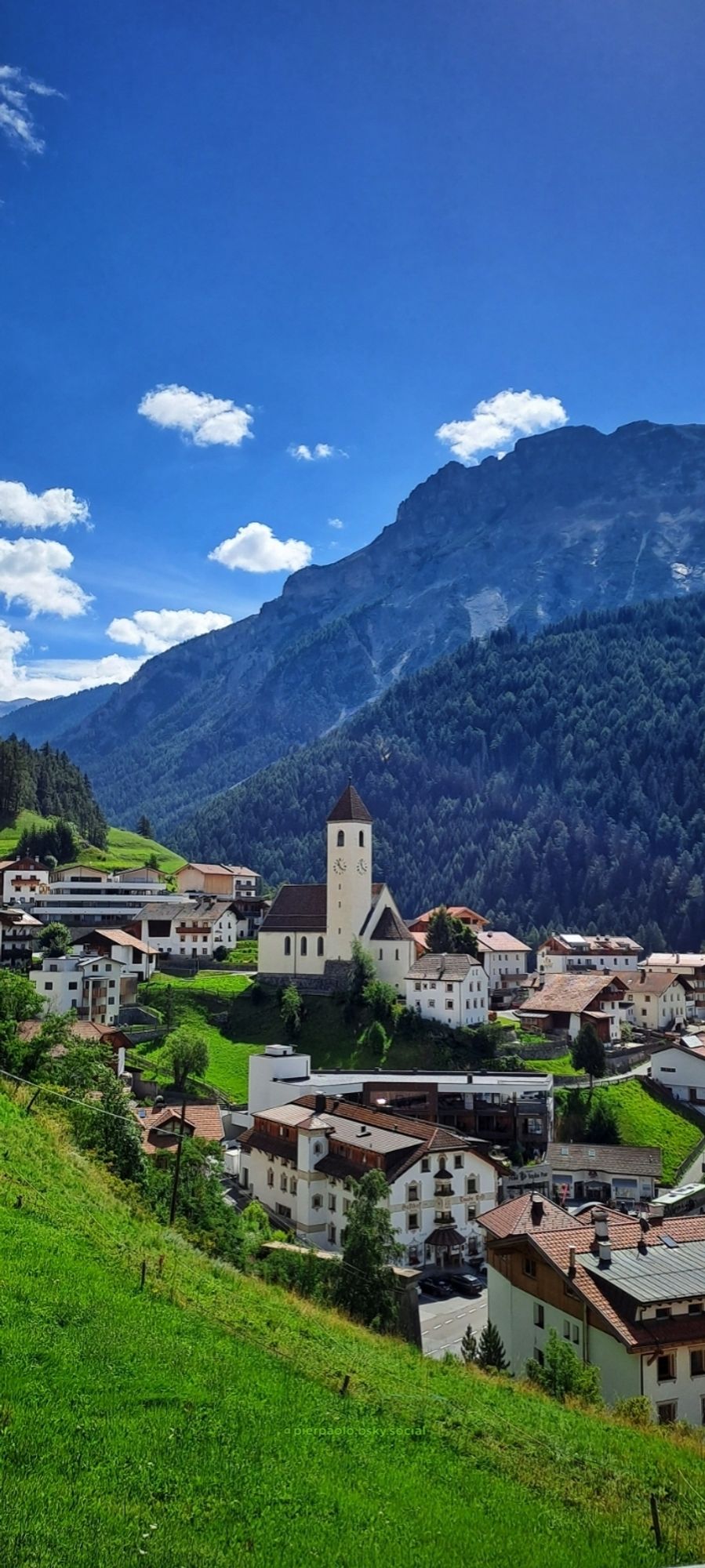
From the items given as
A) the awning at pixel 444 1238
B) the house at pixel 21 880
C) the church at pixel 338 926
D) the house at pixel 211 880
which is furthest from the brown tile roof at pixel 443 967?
the house at pixel 21 880

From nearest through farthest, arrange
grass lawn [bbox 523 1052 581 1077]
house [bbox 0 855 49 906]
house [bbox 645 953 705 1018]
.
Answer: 1. grass lawn [bbox 523 1052 581 1077]
2. house [bbox 645 953 705 1018]
3. house [bbox 0 855 49 906]

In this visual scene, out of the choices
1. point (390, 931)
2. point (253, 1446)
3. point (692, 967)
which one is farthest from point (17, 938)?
point (253, 1446)

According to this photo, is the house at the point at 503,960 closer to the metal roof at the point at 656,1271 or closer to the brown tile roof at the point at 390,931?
the brown tile roof at the point at 390,931

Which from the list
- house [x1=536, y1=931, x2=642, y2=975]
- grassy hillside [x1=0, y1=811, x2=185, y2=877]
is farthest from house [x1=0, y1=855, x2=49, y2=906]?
house [x1=536, y1=931, x2=642, y2=975]

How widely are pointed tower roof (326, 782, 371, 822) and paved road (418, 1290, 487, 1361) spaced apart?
150 feet

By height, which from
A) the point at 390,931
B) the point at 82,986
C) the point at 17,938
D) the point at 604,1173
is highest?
the point at 390,931

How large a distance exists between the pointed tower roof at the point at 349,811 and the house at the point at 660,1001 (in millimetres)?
28426

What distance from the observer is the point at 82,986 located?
67.6 m

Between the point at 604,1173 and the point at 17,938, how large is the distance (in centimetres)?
5357

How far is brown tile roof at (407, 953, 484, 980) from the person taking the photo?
7112 centimetres

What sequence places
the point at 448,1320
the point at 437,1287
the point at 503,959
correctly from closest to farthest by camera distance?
1. the point at 448,1320
2. the point at 437,1287
3. the point at 503,959

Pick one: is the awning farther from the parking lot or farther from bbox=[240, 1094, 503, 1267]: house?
the parking lot

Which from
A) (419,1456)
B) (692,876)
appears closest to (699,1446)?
(419,1456)

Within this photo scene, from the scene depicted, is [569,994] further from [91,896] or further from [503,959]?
[91,896]
